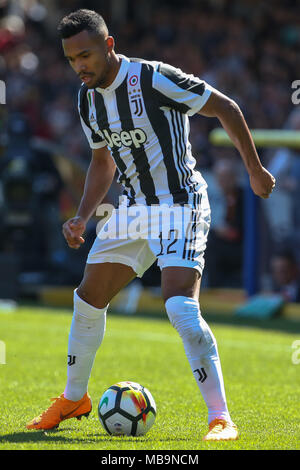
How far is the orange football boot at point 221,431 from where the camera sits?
4.52 m

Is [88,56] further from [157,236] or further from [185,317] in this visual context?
[185,317]

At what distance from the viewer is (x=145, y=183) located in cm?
500

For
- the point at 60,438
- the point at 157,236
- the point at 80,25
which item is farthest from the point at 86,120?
the point at 60,438

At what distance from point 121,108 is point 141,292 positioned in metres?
7.39

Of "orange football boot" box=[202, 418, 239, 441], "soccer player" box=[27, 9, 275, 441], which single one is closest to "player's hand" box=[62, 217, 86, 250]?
"soccer player" box=[27, 9, 275, 441]

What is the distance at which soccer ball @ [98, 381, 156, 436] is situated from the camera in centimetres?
484

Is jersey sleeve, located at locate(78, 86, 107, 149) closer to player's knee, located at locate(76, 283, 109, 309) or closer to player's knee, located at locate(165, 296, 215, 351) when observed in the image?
player's knee, located at locate(76, 283, 109, 309)

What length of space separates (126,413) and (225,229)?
727 centimetres

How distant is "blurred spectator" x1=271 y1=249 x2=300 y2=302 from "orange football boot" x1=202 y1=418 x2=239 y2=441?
264 inches

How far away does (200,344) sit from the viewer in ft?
15.2

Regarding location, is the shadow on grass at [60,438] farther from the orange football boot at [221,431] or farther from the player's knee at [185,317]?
the player's knee at [185,317]

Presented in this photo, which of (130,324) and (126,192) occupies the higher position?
(126,192)

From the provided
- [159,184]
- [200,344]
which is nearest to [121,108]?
[159,184]
